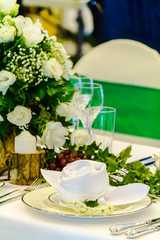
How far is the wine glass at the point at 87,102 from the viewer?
6.03ft

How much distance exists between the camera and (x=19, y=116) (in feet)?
5.37

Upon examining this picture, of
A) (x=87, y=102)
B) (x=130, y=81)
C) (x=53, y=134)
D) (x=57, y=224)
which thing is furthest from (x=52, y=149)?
(x=130, y=81)

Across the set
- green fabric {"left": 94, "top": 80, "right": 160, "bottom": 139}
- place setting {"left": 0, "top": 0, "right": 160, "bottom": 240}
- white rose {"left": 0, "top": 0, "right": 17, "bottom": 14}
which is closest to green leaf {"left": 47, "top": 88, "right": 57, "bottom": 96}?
place setting {"left": 0, "top": 0, "right": 160, "bottom": 240}

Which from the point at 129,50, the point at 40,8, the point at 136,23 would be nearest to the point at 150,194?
the point at 129,50

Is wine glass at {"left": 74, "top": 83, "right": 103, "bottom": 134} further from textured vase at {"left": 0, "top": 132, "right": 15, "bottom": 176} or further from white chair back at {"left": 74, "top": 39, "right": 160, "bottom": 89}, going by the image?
white chair back at {"left": 74, "top": 39, "right": 160, "bottom": 89}

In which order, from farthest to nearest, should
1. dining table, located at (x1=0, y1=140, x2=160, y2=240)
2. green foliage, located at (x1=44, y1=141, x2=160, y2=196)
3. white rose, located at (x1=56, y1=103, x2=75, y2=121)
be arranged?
white rose, located at (x1=56, y1=103, x2=75, y2=121) < green foliage, located at (x1=44, y1=141, x2=160, y2=196) < dining table, located at (x1=0, y1=140, x2=160, y2=240)

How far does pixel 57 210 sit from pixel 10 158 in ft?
1.13

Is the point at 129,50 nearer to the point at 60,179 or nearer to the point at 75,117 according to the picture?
the point at 75,117

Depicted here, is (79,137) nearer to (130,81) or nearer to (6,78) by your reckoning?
(6,78)

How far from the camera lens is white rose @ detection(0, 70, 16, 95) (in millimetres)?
1597

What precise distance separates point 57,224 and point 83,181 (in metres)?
0.12

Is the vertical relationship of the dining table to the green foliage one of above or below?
below

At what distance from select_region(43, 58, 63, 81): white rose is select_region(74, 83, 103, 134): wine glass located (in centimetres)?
18

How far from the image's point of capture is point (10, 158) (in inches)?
64.1
